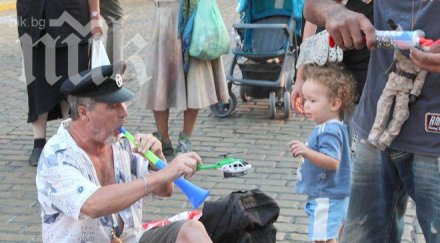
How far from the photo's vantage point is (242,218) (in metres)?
3.61

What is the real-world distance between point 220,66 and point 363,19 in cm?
390

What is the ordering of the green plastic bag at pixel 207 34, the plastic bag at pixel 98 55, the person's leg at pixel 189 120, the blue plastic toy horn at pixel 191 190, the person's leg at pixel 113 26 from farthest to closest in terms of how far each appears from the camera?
the person's leg at pixel 113 26
the person's leg at pixel 189 120
the green plastic bag at pixel 207 34
the plastic bag at pixel 98 55
the blue plastic toy horn at pixel 191 190

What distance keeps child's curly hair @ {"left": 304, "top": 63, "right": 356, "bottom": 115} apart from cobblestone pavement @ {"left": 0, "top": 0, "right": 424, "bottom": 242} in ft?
3.60

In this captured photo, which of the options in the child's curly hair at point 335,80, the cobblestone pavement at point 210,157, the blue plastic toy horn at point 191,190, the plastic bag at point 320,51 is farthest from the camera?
the cobblestone pavement at point 210,157

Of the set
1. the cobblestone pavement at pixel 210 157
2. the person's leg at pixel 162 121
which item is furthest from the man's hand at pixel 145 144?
the person's leg at pixel 162 121

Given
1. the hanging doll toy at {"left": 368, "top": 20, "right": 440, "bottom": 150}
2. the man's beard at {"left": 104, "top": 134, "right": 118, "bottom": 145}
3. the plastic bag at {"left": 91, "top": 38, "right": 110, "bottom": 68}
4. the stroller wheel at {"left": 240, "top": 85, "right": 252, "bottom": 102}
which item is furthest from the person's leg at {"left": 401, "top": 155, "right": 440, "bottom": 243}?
the stroller wheel at {"left": 240, "top": 85, "right": 252, "bottom": 102}

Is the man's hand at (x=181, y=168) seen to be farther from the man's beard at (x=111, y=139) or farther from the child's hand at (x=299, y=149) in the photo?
the child's hand at (x=299, y=149)

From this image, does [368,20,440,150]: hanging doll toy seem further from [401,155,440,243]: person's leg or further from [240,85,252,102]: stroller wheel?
[240,85,252,102]: stroller wheel

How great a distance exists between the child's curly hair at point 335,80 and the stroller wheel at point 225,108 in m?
3.40

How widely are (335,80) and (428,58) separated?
5.22ft

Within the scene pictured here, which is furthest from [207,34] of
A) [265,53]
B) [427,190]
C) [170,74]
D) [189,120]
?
[427,190]

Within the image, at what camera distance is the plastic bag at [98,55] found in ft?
17.9

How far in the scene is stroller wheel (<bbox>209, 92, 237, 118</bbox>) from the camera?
7363 millimetres

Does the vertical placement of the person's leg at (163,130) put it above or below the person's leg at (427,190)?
below
